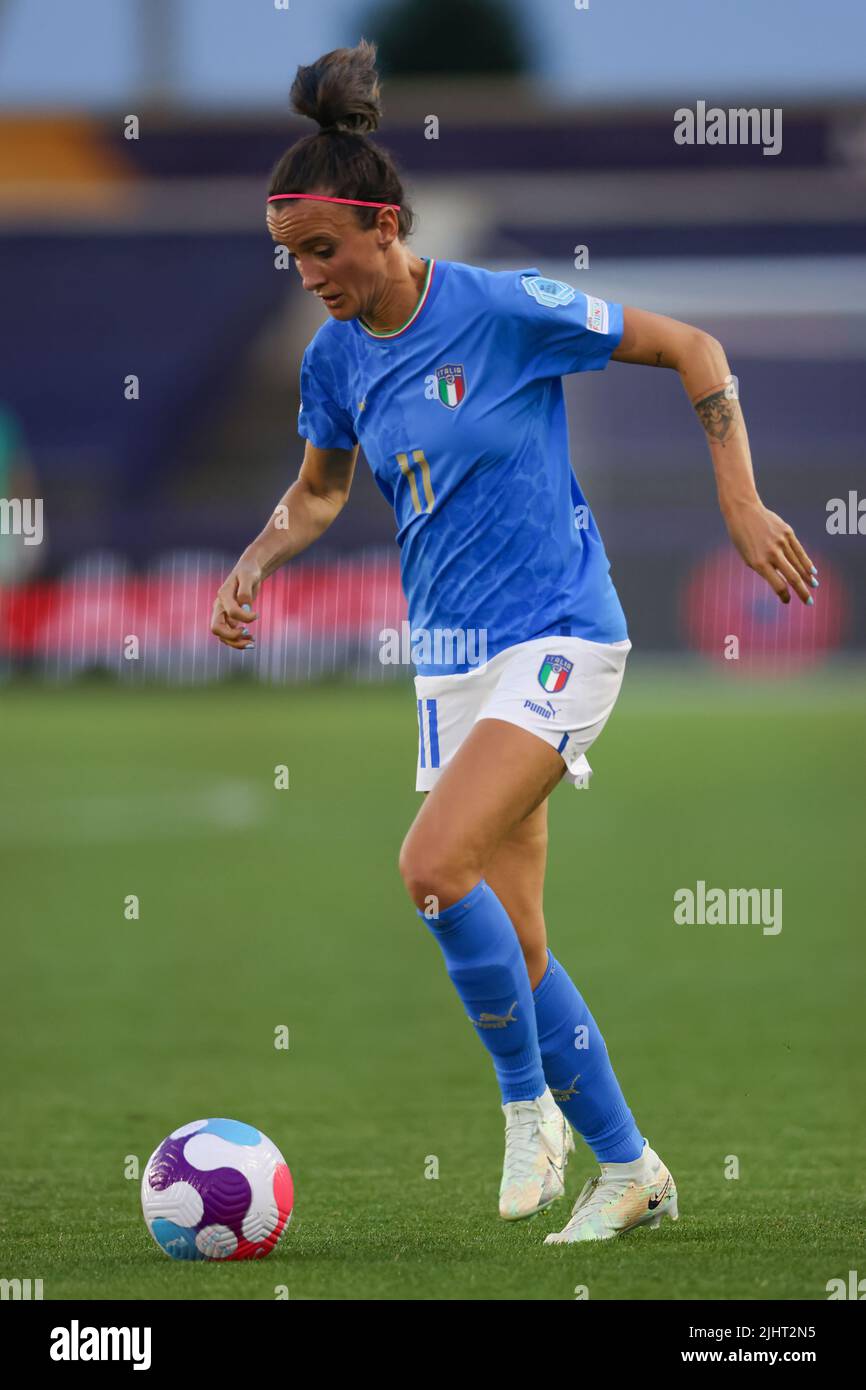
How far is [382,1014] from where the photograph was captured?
28.0 ft

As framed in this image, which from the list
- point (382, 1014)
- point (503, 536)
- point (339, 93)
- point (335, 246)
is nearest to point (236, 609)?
point (503, 536)

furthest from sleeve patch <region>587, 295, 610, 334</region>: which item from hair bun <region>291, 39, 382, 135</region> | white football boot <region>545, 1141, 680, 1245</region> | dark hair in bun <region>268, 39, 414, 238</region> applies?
white football boot <region>545, 1141, 680, 1245</region>

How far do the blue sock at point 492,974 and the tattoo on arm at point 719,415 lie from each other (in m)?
1.14

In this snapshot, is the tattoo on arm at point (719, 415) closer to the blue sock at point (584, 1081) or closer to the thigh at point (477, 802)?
the thigh at point (477, 802)

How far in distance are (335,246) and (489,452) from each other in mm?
574

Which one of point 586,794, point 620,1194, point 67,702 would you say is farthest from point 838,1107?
point 67,702

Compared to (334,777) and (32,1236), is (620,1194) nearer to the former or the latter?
(32,1236)

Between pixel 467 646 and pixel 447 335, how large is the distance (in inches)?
28.1

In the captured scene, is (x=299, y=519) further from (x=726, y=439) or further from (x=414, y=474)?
(x=726, y=439)

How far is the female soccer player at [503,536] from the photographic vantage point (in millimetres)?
4762

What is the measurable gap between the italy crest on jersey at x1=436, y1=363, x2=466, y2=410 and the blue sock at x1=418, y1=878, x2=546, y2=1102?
1.10 meters

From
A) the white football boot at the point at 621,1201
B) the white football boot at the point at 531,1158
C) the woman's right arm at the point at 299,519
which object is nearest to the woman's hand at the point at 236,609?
the woman's right arm at the point at 299,519

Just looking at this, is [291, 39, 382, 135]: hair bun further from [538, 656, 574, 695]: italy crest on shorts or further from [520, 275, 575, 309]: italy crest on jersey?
[538, 656, 574, 695]: italy crest on shorts

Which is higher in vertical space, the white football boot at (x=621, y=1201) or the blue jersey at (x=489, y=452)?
the blue jersey at (x=489, y=452)
